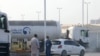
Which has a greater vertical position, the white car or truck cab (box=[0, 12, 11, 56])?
truck cab (box=[0, 12, 11, 56])

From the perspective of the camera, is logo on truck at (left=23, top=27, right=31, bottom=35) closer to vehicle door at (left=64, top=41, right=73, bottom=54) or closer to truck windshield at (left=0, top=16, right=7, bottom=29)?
vehicle door at (left=64, top=41, right=73, bottom=54)

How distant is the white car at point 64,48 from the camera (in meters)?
35.5

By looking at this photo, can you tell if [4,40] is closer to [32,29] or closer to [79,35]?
[32,29]

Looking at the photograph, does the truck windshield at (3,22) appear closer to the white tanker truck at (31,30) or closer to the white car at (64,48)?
the white car at (64,48)

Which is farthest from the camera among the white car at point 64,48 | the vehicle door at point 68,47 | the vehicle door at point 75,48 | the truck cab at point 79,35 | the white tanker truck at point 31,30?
the truck cab at point 79,35

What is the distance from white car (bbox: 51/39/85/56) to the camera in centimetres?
3547

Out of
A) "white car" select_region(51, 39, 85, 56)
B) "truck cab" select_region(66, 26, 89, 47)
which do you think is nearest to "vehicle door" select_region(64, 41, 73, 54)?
"white car" select_region(51, 39, 85, 56)

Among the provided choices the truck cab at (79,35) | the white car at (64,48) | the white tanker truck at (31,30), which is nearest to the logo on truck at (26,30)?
the white tanker truck at (31,30)

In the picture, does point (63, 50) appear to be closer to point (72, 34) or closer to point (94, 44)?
point (72, 34)

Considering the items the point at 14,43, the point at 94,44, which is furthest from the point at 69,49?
the point at 94,44

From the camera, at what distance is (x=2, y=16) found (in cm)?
2303

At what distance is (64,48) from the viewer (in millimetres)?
35719

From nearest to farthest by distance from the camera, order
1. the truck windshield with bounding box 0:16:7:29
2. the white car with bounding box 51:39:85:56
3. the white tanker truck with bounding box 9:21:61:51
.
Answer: the truck windshield with bounding box 0:16:7:29 → the white car with bounding box 51:39:85:56 → the white tanker truck with bounding box 9:21:61:51

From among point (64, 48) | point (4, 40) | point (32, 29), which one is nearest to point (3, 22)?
point (4, 40)
